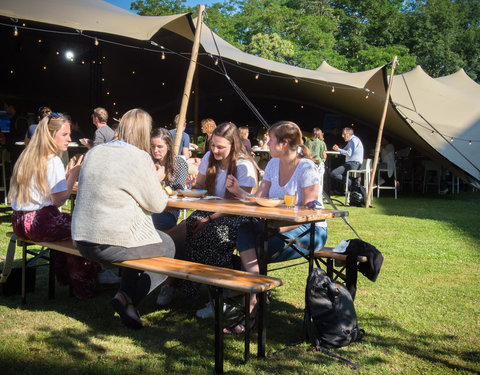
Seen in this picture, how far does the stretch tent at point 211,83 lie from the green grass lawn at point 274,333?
4525 mm

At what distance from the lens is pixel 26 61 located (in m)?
12.2

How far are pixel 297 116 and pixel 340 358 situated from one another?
12408mm

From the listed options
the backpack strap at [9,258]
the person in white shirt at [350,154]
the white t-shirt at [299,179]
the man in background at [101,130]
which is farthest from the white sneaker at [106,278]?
the person in white shirt at [350,154]

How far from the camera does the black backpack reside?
8.52ft

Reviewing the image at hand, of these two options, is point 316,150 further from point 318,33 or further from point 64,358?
point 318,33

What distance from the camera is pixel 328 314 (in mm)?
2613

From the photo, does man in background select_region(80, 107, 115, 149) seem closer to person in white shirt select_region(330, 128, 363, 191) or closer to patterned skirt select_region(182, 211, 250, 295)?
patterned skirt select_region(182, 211, 250, 295)

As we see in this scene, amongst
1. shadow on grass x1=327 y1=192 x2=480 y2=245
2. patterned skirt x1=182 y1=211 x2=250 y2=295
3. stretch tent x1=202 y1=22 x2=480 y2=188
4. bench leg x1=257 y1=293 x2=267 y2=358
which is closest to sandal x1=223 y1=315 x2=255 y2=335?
bench leg x1=257 y1=293 x2=267 y2=358

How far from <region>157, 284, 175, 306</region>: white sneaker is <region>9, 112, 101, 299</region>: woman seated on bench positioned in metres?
0.75

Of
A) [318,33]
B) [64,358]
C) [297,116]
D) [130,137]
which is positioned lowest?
A: [64,358]

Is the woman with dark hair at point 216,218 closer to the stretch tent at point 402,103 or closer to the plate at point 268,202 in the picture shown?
the plate at point 268,202

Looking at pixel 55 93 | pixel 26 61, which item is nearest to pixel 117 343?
pixel 26 61

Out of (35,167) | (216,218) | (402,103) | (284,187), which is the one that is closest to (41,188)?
(35,167)

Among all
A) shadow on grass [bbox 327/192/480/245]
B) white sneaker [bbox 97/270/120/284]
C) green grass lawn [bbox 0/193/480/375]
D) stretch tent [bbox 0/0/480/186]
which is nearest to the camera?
green grass lawn [bbox 0/193/480/375]
